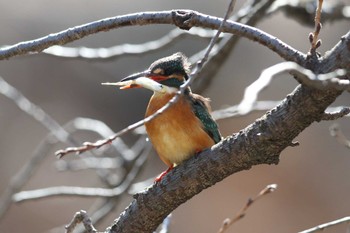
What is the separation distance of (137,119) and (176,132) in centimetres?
527

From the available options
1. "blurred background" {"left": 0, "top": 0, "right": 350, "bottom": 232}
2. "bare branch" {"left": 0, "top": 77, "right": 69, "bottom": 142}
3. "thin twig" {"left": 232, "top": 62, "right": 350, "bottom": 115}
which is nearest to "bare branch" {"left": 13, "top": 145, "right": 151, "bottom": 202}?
"bare branch" {"left": 0, "top": 77, "right": 69, "bottom": 142}

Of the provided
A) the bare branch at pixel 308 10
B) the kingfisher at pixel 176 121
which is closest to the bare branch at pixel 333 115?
the kingfisher at pixel 176 121

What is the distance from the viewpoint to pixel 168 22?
2039 mm

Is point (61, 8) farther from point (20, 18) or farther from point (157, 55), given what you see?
point (157, 55)

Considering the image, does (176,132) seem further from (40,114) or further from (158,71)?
(40,114)

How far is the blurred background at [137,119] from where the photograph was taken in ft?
25.4

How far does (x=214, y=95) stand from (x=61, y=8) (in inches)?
97.4

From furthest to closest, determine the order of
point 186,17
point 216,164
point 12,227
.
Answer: point 12,227, point 216,164, point 186,17

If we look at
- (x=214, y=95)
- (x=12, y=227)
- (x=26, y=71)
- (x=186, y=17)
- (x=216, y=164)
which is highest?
(x=26, y=71)

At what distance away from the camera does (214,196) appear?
26.5ft

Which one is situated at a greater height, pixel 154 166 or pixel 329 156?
pixel 154 166

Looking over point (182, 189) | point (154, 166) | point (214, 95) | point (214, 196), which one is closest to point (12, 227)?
point (154, 166)

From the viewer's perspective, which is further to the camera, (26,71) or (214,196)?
(26,71)

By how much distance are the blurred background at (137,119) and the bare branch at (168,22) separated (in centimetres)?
511
